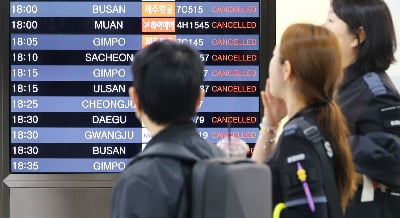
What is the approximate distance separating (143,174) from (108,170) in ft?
5.01

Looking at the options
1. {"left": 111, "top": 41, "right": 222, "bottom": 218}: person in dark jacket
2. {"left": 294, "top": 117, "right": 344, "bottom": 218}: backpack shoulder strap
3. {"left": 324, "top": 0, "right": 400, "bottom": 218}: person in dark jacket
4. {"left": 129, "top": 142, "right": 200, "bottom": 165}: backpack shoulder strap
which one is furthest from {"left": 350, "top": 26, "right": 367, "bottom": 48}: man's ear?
{"left": 129, "top": 142, "right": 200, "bottom": 165}: backpack shoulder strap

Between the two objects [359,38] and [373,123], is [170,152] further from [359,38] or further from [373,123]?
[359,38]

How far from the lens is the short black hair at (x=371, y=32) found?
2.22 meters

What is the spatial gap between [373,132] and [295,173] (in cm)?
56

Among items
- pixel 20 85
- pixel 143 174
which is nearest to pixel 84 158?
pixel 20 85

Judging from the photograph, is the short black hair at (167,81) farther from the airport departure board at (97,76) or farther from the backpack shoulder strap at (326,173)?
the airport departure board at (97,76)

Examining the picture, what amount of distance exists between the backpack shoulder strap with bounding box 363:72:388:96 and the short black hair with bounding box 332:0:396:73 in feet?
0.11

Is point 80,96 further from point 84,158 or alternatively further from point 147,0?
point 147,0

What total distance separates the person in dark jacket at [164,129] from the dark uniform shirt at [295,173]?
0.23 meters

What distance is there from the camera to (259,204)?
1.46 metres

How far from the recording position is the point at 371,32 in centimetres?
222

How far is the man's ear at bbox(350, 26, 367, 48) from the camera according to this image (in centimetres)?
223

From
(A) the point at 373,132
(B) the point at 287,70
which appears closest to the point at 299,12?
(A) the point at 373,132

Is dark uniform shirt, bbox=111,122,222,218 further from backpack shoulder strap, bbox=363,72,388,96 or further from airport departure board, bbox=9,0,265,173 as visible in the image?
airport departure board, bbox=9,0,265,173
